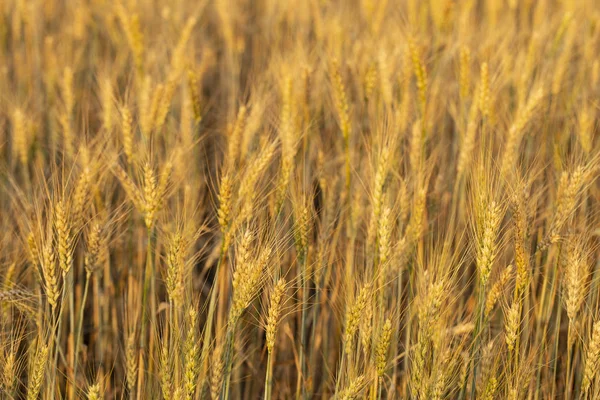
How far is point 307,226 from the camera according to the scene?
5.74 ft

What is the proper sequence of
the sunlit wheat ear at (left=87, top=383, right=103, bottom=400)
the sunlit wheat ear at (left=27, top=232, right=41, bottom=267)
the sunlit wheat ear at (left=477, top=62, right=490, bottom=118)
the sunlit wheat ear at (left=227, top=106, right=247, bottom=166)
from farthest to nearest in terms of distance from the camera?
the sunlit wheat ear at (left=477, top=62, right=490, bottom=118) → the sunlit wheat ear at (left=227, top=106, right=247, bottom=166) → the sunlit wheat ear at (left=27, top=232, right=41, bottom=267) → the sunlit wheat ear at (left=87, top=383, right=103, bottom=400)

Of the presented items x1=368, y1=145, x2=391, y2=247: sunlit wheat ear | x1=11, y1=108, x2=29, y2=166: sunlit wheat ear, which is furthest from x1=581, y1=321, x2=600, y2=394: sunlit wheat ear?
x1=11, y1=108, x2=29, y2=166: sunlit wheat ear

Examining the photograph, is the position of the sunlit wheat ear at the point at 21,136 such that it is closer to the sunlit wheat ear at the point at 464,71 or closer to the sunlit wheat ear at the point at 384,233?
the sunlit wheat ear at the point at 384,233

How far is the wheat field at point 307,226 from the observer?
1562 mm

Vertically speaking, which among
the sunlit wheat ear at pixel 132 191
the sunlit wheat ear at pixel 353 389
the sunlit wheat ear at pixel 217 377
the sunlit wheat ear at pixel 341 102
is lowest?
the sunlit wheat ear at pixel 217 377

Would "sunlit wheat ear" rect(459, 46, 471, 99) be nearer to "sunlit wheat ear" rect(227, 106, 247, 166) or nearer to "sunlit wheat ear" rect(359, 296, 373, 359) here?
"sunlit wheat ear" rect(227, 106, 247, 166)

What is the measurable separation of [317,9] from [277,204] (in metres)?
1.87

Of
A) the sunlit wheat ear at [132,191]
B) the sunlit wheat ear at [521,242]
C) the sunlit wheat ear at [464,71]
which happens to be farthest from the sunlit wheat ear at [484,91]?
the sunlit wheat ear at [132,191]

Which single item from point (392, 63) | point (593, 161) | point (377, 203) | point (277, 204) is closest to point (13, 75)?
point (392, 63)

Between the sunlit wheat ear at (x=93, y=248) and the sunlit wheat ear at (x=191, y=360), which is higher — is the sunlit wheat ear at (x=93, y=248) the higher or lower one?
the higher one

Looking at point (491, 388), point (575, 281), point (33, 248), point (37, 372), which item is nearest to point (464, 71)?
point (575, 281)

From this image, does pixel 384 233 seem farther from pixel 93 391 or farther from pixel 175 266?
pixel 93 391

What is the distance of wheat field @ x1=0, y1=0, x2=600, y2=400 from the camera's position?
1.56 metres

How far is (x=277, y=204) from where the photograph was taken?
178cm
